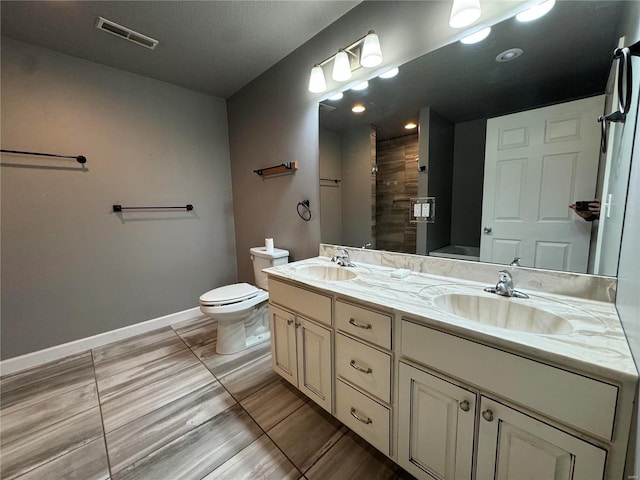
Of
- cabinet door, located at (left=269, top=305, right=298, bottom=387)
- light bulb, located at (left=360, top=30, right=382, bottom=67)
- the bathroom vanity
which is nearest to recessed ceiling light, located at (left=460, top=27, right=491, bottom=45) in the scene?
light bulb, located at (left=360, top=30, right=382, bottom=67)

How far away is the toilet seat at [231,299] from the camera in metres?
1.89

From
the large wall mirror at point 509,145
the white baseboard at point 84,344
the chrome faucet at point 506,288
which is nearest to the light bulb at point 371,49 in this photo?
the large wall mirror at point 509,145

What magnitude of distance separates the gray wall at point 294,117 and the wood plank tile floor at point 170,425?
3.73 feet

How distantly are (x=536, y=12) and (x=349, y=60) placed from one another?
97 cm

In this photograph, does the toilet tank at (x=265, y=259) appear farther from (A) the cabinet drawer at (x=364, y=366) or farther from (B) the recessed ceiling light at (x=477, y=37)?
(B) the recessed ceiling light at (x=477, y=37)

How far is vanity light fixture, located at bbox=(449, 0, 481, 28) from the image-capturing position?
3.64 ft

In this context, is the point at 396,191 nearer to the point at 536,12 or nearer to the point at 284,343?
the point at 536,12

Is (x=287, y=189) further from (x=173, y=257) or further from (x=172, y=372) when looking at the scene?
(x=172, y=372)

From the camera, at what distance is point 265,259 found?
7.59 feet

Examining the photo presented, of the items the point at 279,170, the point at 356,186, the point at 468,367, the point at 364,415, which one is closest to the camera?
the point at 468,367

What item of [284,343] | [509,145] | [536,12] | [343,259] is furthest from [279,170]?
[536,12]

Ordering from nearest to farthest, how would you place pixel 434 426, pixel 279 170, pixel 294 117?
1. pixel 434 426
2. pixel 294 117
3. pixel 279 170

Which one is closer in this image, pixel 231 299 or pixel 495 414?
pixel 495 414

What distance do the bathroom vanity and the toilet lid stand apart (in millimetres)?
604
